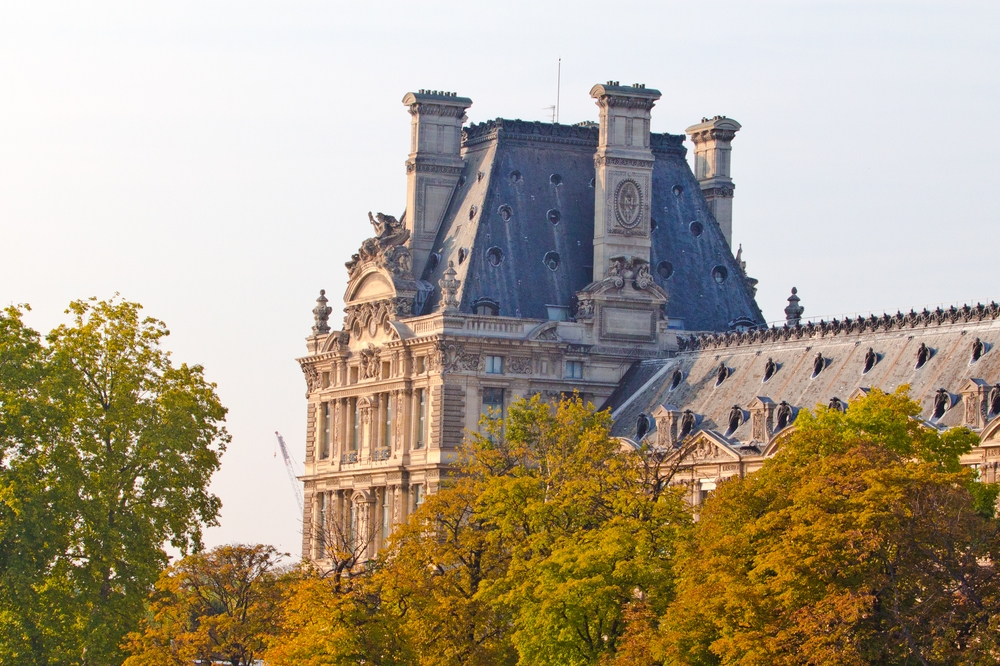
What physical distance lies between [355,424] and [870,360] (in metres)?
28.9

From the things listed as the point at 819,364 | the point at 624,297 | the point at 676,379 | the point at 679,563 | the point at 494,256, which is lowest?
the point at 679,563

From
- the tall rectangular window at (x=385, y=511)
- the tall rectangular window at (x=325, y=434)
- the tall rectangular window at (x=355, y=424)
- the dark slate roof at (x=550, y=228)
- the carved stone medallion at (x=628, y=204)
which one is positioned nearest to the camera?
the dark slate roof at (x=550, y=228)

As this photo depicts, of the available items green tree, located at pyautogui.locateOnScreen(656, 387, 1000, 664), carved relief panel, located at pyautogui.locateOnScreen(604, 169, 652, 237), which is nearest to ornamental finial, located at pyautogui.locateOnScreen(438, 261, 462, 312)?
carved relief panel, located at pyautogui.locateOnScreen(604, 169, 652, 237)

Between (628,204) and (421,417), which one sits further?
(628,204)

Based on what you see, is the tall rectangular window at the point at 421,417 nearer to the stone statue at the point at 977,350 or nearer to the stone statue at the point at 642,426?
the stone statue at the point at 642,426

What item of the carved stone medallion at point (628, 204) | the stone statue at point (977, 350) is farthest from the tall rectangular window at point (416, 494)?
the stone statue at point (977, 350)

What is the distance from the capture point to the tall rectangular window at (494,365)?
10894 centimetres

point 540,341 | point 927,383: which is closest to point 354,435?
point 540,341

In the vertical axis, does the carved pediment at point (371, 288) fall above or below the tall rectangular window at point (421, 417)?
above

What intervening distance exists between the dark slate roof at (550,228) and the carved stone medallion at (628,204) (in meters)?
3.00

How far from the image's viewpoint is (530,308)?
365 ft

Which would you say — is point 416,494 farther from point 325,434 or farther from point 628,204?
point 628,204

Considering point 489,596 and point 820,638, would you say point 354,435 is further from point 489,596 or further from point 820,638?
point 820,638

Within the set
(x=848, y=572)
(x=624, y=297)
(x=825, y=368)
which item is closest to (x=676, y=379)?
(x=624, y=297)
